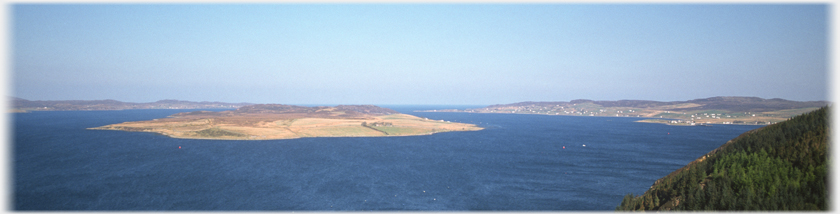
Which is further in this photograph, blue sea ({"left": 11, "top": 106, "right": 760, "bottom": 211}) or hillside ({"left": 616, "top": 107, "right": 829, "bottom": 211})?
blue sea ({"left": 11, "top": 106, "right": 760, "bottom": 211})

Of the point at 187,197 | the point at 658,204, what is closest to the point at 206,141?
the point at 187,197

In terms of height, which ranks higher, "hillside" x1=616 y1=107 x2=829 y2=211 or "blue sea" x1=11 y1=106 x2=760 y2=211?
"hillside" x1=616 y1=107 x2=829 y2=211

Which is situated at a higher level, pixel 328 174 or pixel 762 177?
pixel 762 177

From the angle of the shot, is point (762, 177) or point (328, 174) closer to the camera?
point (762, 177)

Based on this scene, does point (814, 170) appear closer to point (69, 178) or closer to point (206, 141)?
point (69, 178)
